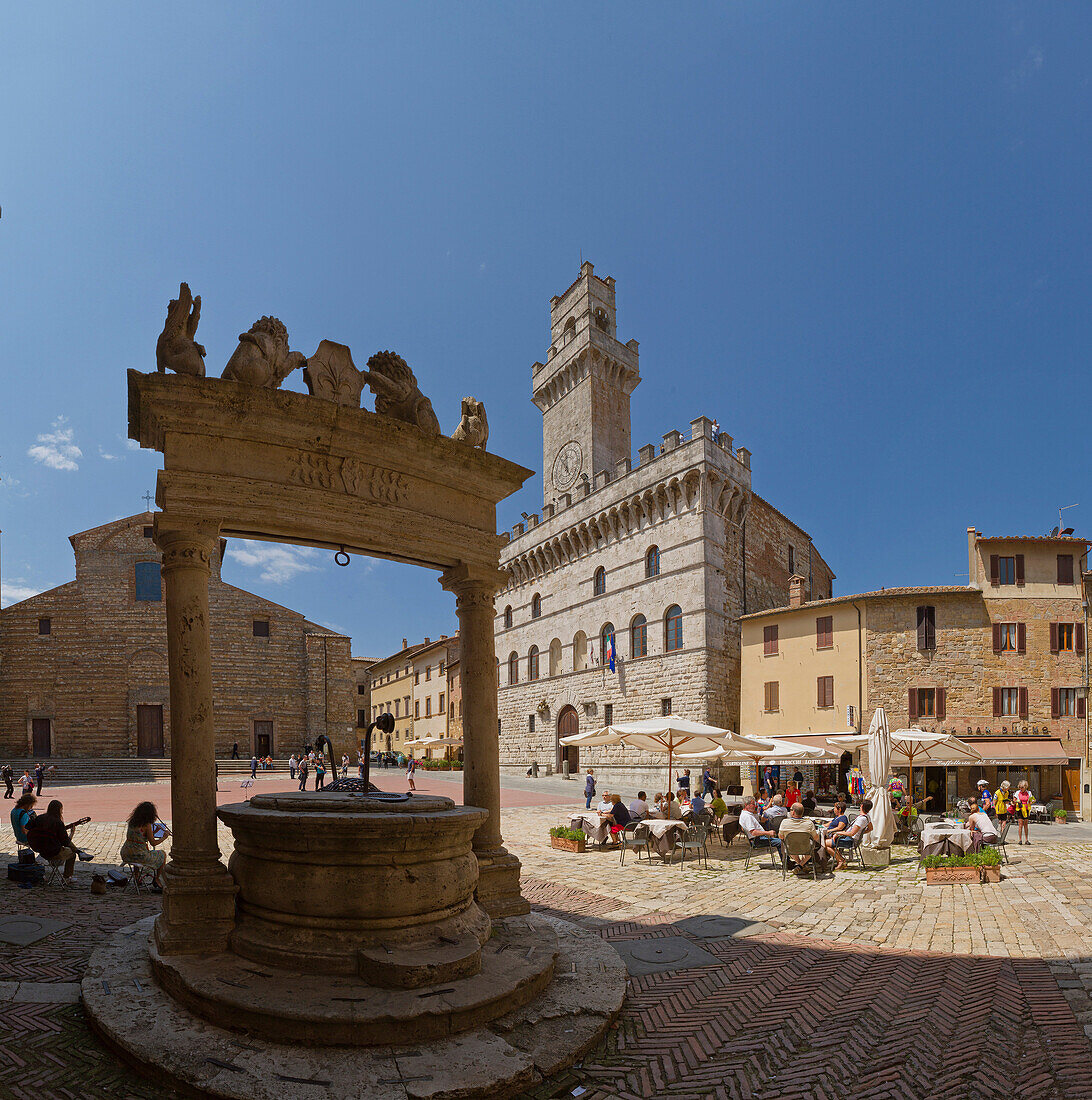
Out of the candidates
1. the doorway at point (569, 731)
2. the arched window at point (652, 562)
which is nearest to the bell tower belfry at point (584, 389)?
the arched window at point (652, 562)

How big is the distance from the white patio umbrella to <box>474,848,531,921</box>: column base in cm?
841

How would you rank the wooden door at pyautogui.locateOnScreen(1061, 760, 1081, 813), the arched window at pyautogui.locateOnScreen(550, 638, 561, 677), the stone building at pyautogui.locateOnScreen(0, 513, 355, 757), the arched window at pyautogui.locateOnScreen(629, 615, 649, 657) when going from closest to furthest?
the wooden door at pyautogui.locateOnScreen(1061, 760, 1081, 813) < the arched window at pyautogui.locateOnScreen(629, 615, 649, 657) < the stone building at pyautogui.locateOnScreen(0, 513, 355, 757) < the arched window at pyautogui.locateOnScreen(550, 638, 561, 677)

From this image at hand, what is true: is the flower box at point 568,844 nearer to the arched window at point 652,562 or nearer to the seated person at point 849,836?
the seated person at point 849,836

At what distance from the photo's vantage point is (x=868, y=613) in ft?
87.9

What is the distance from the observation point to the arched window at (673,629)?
30828mm

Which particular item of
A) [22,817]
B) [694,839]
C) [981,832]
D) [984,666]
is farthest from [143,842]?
[984,666]

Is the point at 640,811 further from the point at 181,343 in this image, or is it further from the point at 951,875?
the point at 181,343

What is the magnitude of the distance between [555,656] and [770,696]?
12.1 meters

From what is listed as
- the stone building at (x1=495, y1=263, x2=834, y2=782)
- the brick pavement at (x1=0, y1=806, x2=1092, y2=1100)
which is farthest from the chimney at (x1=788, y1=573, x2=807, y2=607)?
the brick pavement at (x1=0, y1=806, x2=1092, y2=1100)

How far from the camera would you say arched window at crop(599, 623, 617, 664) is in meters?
34.2

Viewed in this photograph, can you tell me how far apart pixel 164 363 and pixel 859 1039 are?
7.22 metres

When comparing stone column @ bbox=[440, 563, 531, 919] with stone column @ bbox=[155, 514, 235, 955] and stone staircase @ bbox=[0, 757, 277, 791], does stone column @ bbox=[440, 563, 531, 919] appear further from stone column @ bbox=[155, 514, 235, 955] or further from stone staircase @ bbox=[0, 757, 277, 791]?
stone staircase @ bbox=[0, 757, 277, 791]

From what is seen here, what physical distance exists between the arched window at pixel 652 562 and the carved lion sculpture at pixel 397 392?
1011 inches

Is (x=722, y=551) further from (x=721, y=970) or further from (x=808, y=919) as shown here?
(x=721, y=970)
